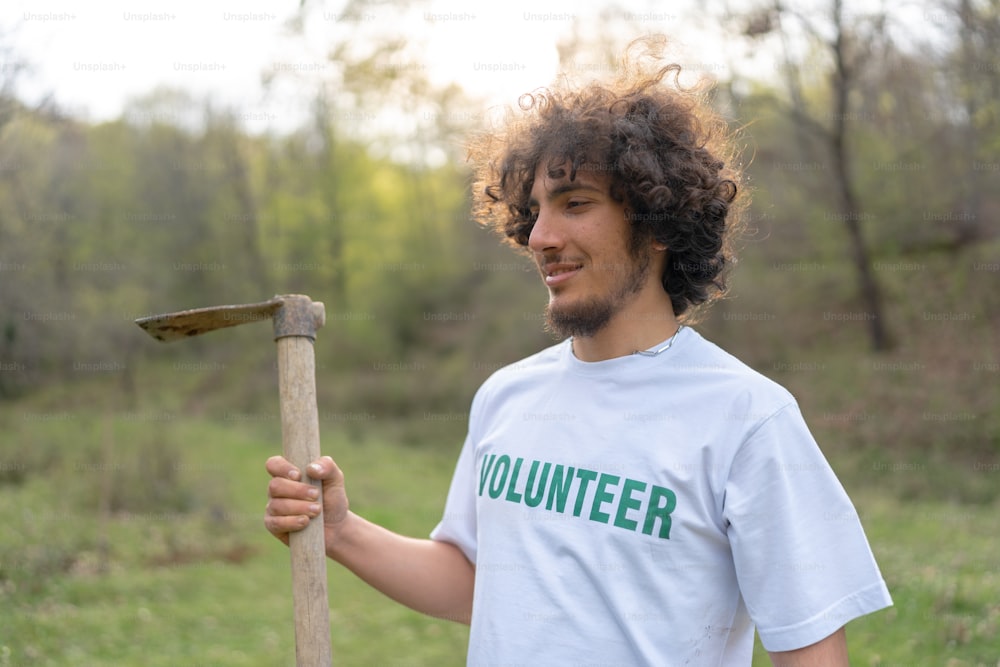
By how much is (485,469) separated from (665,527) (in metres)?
0.57

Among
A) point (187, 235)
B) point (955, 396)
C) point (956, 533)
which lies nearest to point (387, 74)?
point (187, 235)

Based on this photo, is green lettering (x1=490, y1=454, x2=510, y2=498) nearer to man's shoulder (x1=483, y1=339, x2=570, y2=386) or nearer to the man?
the man

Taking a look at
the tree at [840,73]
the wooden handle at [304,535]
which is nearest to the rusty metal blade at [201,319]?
the wooden handle at [304,535]

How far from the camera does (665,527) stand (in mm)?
1938

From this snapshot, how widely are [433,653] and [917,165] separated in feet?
48.8

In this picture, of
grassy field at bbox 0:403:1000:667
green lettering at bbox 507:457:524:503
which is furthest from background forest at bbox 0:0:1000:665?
green lettering at bbox 507:457:524:503

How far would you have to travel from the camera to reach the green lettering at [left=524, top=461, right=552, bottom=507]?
7.00 feet

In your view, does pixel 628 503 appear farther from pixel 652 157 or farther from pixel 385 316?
pixel 385 316

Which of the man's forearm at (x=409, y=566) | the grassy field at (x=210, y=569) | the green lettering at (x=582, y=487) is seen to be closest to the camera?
the green lettering at (x=582, y=487)

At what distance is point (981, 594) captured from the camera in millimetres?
5414

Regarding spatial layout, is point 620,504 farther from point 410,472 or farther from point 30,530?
point 410,472

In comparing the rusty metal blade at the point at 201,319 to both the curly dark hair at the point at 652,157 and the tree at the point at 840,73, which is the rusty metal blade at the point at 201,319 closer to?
the curly dark hair at the point at 652,157

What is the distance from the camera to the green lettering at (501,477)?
7.35 ft

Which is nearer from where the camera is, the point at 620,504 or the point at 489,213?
the point at 620,504
